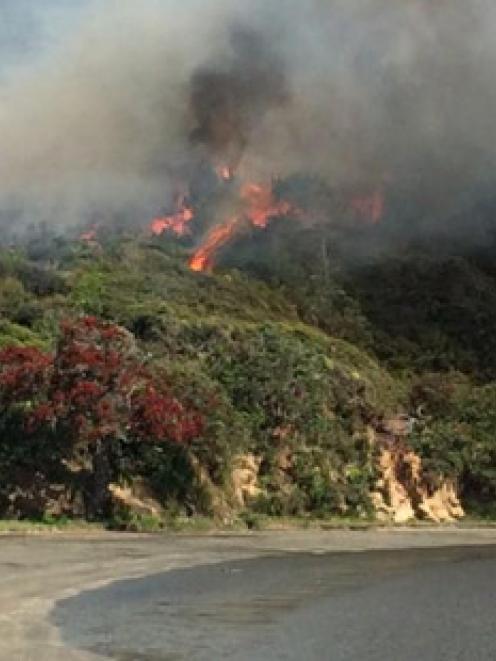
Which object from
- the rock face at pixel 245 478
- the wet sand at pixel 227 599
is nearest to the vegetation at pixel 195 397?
the rock face at pixel 245 478

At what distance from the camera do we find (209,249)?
6978 inches

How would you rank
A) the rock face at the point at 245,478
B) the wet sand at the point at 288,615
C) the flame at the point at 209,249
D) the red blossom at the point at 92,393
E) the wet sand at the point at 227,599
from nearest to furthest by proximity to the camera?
1. the wet sand at the point at 288,615
2. the wet sand at the point at 227,599
3. the red blossom at the point at 92,393
4. the rock face at the point at 245,478
5. the flame at the point at 209,249

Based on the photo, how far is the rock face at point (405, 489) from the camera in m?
67.4

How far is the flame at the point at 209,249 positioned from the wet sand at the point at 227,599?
104 metres

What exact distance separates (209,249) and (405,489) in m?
112

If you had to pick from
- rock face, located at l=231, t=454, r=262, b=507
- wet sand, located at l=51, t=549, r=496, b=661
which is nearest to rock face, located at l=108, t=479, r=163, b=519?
rock face, located at l=231, t=454, r=262, b=507

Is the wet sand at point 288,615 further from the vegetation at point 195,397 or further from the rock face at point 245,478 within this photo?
the rock face at point 245,478

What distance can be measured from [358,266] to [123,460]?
120 metres

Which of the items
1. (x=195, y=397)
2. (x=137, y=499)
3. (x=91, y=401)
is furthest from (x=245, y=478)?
(x=91, y=401)

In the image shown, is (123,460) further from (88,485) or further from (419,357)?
(419,357)

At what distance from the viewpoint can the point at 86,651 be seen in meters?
18.1

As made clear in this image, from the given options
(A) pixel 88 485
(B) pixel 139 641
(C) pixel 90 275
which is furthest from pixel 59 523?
(C) pixel 90 275

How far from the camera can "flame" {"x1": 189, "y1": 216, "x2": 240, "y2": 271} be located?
15738cm

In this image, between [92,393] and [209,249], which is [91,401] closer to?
[92,393]
